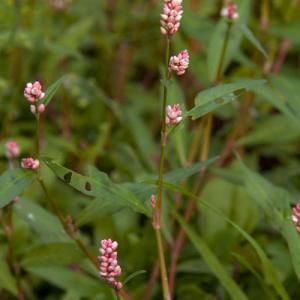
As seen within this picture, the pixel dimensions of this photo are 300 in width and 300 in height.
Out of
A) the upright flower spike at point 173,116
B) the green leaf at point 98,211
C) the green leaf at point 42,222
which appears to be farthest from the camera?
the green leaf at point 42,222

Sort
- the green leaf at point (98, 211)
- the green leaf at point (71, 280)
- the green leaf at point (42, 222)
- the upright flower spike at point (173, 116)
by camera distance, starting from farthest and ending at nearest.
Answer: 1. the green leaf at point (71, 280)
2. the green leaf at point (42, 222)
3. the green leaf at point (98, 211)
4. the upright flower spike at point (173, 116)

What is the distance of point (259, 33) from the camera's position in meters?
2.71

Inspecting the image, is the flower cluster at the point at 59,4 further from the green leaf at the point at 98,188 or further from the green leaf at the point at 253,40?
the green leaf at the point at 98,188

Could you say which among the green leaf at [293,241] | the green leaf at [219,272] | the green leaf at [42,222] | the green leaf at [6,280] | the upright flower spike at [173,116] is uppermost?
the upright flower spike at [173,116]

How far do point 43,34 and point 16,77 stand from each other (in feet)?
0.74

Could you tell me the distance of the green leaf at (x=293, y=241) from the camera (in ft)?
5.36

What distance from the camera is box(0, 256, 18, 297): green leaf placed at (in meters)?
2.02

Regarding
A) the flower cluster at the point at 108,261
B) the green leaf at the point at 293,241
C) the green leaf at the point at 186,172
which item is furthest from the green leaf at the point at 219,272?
the flower cluster at the point at 108,261

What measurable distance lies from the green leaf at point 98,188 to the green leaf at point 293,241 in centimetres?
36

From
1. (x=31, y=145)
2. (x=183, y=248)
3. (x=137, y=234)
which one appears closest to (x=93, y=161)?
(x=31, y=145)

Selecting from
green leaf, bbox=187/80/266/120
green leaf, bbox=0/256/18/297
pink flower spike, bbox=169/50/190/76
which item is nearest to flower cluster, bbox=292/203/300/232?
green leaf, bbox=187/80/266/120

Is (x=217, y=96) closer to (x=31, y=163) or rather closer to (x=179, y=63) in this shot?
(x=179, y=63)

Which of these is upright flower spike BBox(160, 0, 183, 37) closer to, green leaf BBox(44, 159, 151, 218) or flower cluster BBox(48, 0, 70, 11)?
green leaf BBox(44, 159, 151, 218)

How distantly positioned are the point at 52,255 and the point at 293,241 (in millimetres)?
686
